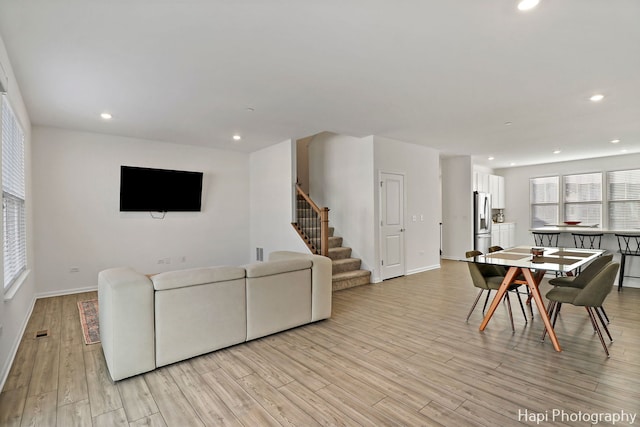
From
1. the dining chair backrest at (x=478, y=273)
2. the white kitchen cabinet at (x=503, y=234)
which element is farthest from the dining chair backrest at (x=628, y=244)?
the dining chair backrest at (x=478, y=273)

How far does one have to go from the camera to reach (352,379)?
2482 mm

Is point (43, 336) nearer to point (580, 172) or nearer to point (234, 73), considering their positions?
point (234, 73)

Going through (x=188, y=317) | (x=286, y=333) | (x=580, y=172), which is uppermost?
(x=580, y=172)

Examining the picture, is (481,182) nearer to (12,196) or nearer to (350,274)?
(350,274)

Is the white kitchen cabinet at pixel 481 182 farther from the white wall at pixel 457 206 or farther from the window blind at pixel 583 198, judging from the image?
the window blind at pixel 583 198

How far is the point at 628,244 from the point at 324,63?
6121 millimetres

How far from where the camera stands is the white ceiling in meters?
2.22

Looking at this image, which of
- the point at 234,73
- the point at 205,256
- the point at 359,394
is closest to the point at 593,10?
the point at 234,73

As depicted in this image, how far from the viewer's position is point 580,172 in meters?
8.66

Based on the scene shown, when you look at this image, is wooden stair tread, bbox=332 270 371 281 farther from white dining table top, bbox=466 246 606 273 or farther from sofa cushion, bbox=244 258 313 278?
white dining table top, bbox=466 246 606 273

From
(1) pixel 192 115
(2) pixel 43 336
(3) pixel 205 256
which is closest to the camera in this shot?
(2) pixel 43 336

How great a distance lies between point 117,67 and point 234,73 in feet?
3.52

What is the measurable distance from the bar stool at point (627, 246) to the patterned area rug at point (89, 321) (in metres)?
7.46

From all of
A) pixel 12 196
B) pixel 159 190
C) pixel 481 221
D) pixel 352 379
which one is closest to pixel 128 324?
pixel 352 379
